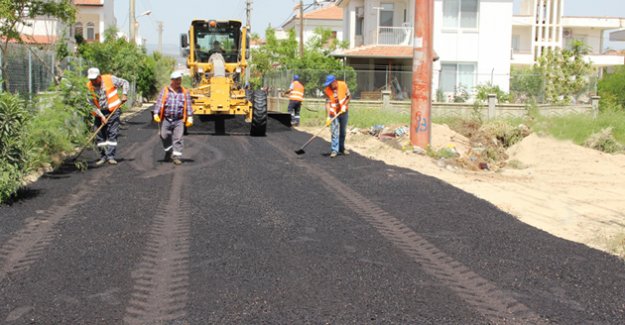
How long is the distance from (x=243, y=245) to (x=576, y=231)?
4.12 m

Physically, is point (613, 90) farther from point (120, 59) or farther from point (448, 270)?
point (448, 270)

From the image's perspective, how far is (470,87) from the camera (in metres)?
35.0

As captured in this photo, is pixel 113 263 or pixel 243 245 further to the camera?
pixel 243 245

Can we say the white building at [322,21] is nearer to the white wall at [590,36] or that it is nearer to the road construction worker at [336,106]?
the white wall at [590,36]

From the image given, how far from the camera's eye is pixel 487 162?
660 inches

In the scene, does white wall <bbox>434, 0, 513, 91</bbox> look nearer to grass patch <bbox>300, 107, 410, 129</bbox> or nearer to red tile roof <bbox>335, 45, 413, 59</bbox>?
red tile roof <bbox>335, 45, 413, 59</bbox>

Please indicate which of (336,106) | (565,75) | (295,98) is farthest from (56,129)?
(565,75)

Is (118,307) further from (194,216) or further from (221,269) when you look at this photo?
(194,216)

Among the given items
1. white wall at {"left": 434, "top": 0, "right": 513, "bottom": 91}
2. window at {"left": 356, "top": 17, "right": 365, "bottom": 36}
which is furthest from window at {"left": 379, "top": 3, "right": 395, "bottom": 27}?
window at {"left": 356, "top": 17, "right": 365, "bottom": 36}

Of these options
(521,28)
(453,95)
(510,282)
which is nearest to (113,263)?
(510,282)

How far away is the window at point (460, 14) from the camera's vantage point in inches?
1454

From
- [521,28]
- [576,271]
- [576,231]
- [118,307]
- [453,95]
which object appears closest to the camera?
[118,307]

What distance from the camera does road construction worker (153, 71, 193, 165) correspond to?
13.8 metres

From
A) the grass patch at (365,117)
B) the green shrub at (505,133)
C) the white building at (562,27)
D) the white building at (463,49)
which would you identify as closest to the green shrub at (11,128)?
the green shrub at (505,133)
